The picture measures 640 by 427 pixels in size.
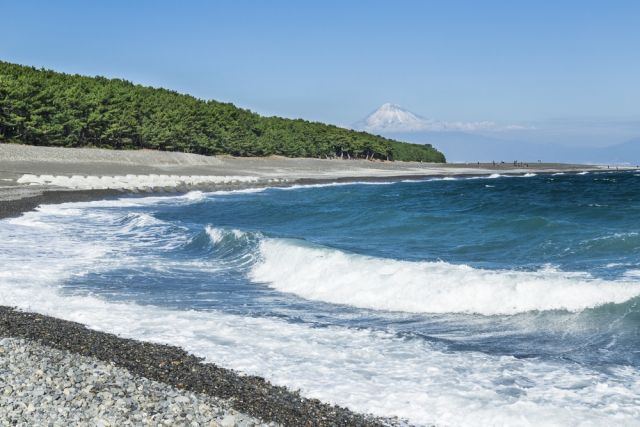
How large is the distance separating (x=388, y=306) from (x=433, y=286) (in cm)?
111

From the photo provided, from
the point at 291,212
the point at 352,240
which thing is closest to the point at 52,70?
the point at 291,212

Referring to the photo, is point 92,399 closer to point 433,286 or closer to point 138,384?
point 138,384

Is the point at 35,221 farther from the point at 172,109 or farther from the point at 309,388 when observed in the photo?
the point at 172,109

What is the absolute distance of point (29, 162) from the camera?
48.1m

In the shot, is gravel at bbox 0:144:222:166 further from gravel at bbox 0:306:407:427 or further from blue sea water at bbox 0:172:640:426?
gravel at bbox 0:306:407:427

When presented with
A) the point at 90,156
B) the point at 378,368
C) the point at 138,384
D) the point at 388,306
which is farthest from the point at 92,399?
the point at 90,156

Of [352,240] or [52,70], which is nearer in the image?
[352,240]

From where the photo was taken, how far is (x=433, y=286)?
11.9 metres

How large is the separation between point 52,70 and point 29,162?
41.5m

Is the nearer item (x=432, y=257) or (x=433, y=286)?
(x=433, y=286)

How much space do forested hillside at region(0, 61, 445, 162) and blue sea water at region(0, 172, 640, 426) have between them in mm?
43558

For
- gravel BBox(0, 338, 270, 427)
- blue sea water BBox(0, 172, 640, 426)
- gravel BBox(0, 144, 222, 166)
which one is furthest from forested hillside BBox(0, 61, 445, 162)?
gravel BBox(0, 338, 270, 427)

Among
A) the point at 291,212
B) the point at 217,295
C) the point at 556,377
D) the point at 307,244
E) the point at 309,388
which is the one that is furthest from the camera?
the point at 291,212

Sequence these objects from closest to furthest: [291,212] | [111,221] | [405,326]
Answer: [405,326]
[111,221]
[291,212]
